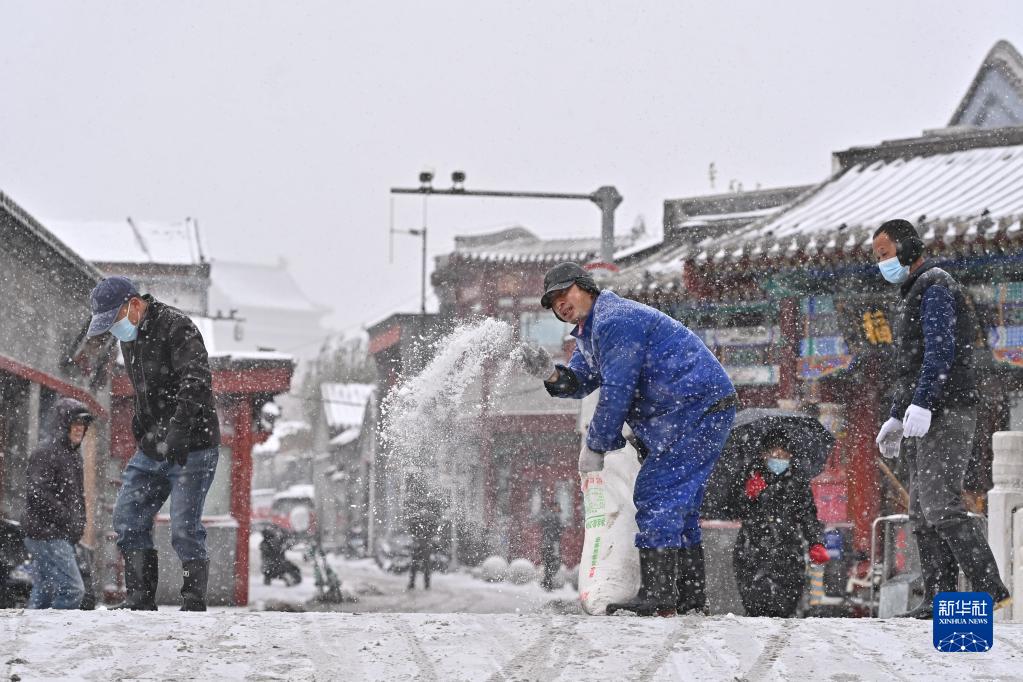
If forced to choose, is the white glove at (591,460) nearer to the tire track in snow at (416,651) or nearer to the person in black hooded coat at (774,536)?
the tire track in snow at (416,651)

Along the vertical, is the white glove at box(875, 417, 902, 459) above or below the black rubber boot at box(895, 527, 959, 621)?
above

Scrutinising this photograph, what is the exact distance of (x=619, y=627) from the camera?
452 cm

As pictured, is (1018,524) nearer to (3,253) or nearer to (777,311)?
(777,311)

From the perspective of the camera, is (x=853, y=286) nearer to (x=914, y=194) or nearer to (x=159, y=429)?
(x=914, y=194)

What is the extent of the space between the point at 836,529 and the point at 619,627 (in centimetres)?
1027

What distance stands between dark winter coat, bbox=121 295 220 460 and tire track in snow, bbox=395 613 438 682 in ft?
5.28

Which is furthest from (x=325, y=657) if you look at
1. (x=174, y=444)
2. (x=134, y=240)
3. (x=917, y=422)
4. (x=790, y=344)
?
(x=134, y=240)

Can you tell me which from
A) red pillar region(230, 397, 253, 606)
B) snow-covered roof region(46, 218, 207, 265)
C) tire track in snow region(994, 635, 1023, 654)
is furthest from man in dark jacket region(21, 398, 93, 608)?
snow-covered roof region(46, 218, 207, 265)

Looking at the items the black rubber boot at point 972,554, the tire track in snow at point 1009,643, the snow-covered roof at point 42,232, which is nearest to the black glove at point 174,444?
the black rubber boot at point 972,554

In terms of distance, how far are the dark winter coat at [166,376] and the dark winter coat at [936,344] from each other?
3082 mm

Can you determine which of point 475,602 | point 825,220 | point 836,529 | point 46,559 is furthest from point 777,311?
point 46,559

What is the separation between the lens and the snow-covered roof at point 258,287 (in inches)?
3883

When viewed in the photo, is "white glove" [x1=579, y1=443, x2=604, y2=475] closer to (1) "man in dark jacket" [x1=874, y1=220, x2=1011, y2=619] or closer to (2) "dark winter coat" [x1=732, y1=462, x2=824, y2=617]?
Answer: (1) "man in dark jacket" [x1=874, y1=220, x2=1011, y2=619]

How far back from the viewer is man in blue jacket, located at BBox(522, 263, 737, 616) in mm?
5262
